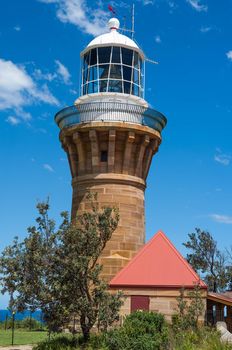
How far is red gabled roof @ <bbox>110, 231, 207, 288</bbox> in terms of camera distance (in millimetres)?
23516

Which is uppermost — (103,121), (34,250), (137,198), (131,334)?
(103,121)

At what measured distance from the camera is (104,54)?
27422 millimetres

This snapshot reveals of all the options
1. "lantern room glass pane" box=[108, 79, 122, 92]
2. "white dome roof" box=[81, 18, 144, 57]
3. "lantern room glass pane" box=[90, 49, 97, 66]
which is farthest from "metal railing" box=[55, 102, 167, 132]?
"white dome roof" box=[81, 18, 144, 57]

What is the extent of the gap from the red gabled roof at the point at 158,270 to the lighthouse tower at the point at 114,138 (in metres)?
1.12

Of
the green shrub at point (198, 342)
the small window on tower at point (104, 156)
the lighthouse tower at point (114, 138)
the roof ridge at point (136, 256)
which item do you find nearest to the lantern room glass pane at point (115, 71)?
the lighthouse tower at point (114, 138)

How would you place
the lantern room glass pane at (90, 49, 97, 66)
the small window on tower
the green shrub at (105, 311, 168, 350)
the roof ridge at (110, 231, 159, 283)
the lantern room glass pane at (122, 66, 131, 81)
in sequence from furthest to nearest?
the lantern room glass pane at (90, 49, 97, 66) < the lantern room glass pane at (122, 66, 131, 81) < the small window on tower < the roof ridge at (110, 231, 159, 283) < the green shrub at (105, 311, 168, 350)

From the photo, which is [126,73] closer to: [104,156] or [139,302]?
[104,156]

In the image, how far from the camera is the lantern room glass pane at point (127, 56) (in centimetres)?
2748

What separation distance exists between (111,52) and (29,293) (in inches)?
543

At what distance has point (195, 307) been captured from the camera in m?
21.5

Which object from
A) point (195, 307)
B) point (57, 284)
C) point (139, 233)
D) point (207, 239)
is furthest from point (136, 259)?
point (207, 239)

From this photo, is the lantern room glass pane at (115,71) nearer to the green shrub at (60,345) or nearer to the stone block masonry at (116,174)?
the stone block masonry at (116,174)

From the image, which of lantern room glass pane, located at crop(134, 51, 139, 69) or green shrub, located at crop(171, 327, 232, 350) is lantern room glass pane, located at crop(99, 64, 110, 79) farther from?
green shrub, located at crop(171, 327, 232, 350)

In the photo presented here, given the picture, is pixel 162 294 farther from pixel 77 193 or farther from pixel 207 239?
pixel 207 239
